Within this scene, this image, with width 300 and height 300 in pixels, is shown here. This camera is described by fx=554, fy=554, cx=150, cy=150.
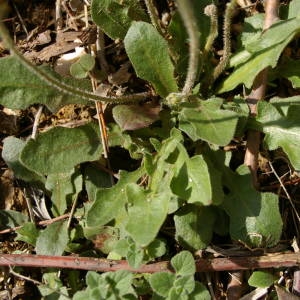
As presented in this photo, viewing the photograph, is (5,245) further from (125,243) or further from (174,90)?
(174,90)

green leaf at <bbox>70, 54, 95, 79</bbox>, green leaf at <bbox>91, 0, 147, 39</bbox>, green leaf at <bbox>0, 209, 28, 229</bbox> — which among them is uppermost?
green leaf at <bbox>91, 0, 147, 39</bbox>

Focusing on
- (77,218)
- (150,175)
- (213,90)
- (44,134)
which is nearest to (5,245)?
(77,218)

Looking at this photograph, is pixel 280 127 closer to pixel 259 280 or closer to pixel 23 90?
pixel 259 280

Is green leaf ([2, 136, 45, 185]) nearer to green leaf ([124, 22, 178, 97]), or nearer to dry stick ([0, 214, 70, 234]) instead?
dry stick ([0, 214, 70, 234])

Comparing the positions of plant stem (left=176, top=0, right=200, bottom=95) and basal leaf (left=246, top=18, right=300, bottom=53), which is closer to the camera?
plant stem (left=176, top=0, right=200, bottom=95)

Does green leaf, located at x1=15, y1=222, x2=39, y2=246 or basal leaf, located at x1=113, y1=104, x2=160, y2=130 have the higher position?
basal leaf, located at x1=113, y1=104, x2=160, y2=130

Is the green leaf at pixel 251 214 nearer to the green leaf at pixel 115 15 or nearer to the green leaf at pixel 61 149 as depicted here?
the green leaf at pixel 61 149

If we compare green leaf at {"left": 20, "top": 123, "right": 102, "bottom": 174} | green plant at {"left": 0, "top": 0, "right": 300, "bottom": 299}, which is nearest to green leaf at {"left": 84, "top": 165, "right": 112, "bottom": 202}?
green plant at {"left": 0, "top": 0, "right": 300, "bottom": 299}
